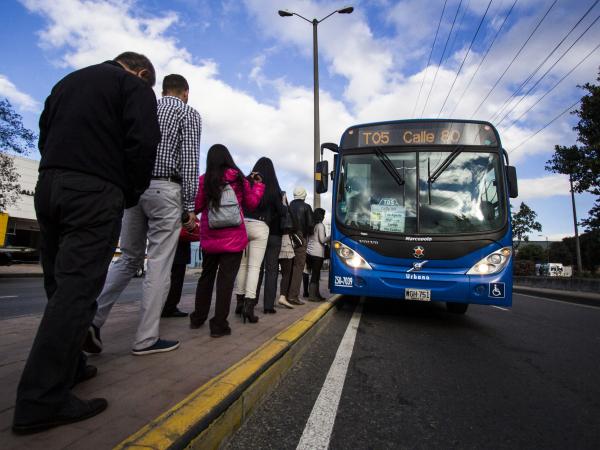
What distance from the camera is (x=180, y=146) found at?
Answer: 2918 millimetres

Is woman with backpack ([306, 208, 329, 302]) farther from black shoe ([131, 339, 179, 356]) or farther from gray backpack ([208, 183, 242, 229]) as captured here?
black shoe ([131, 339, 179, 356])

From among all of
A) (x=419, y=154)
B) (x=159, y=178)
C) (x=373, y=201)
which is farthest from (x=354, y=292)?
(x=159, y=178)

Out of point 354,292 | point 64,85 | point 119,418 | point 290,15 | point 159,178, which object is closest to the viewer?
point 119,418

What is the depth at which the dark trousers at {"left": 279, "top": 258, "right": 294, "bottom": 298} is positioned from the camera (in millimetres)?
5910

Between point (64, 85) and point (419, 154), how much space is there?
4969mm

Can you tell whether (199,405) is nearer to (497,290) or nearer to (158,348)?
(158,348)

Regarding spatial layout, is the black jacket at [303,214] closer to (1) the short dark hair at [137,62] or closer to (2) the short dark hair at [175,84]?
(2) the short dark hair at [175,84]

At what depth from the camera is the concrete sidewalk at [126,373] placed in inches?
60.0

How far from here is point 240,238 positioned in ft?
11.4

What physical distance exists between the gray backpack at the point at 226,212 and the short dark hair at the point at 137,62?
125cm

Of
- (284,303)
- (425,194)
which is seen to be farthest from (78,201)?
(425,194)

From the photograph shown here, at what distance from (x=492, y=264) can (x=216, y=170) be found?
149 inches

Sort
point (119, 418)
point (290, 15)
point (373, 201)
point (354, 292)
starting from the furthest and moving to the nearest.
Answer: point (290, 15), point (373, 201), point (354, 292), point (119, 418)

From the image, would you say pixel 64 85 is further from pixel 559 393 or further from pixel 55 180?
pixel 559 393
